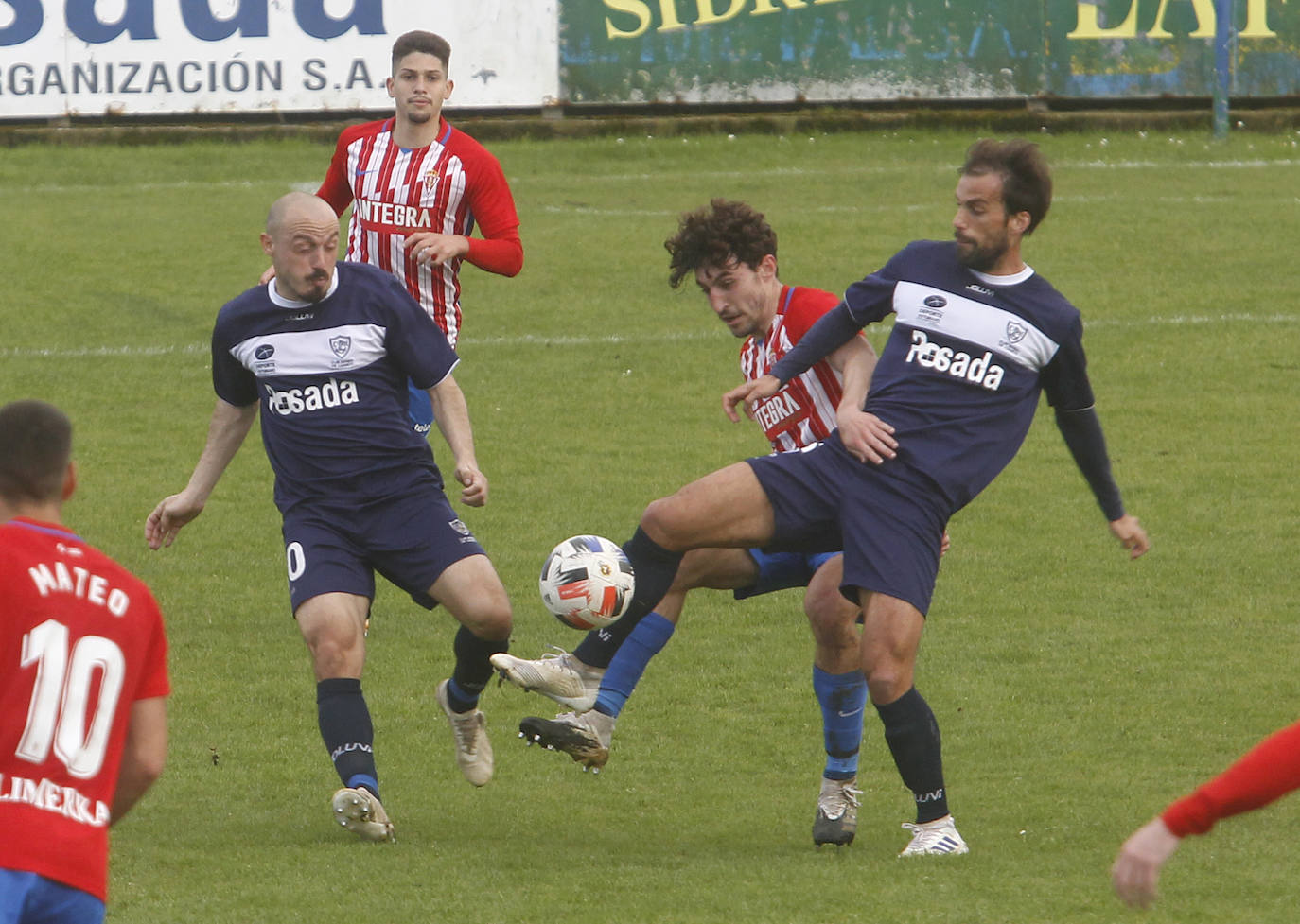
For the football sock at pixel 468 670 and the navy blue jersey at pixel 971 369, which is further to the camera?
the football sock at pixel 468 670

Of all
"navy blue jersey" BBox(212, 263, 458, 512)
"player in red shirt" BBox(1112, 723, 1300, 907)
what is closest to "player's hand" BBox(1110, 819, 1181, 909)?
"player in red shirt" BBox(1112, 723, 1300, 907)

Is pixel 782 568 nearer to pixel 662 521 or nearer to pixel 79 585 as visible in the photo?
pixel 662 521

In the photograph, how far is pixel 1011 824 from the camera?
6.28 metres

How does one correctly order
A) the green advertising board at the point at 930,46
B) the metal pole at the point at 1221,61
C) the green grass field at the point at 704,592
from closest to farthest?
the green grass field at the point at 704,592 → the metal pole at the point at 1221,61 → the green advertising board at the point at 930,46

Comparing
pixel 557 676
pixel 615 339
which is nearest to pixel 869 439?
pixel 557 676

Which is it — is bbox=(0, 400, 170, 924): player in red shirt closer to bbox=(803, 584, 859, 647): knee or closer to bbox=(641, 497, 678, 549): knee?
bbox=(641, 497, 678, 549): knee

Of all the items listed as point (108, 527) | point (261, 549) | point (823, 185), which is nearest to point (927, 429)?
point (261, 549)

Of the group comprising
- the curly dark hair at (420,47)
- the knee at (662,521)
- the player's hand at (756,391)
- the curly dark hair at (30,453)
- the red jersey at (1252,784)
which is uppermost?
the curly dark hair at (420,47)

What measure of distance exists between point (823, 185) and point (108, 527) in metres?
9.96

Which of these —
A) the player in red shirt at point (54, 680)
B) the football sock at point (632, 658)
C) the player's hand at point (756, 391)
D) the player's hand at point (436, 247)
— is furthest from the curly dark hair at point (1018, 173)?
the player in red shirt at point (54, 680)

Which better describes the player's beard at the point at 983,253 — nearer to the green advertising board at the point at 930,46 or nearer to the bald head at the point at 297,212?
the bald head at the point at 297,212

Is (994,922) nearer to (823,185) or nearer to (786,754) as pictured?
(786,754)

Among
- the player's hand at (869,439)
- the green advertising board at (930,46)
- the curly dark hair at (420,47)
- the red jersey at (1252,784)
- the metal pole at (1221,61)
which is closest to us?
the red jersey at (1252,784)

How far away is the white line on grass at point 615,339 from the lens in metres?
14.5
